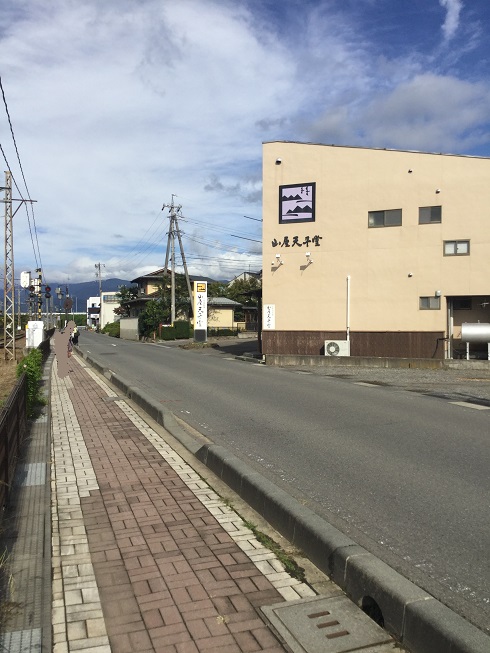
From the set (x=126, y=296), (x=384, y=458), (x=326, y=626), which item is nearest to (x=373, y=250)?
(x=384, y=458)

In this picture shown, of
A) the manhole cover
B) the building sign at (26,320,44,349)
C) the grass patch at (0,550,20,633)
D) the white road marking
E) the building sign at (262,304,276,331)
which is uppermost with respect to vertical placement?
the building sign at (262,304,276,331)

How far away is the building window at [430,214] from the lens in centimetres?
2412

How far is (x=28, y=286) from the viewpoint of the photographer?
130 feet

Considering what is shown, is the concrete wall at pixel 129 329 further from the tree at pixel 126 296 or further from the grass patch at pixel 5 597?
the grass patch at pixel 5 597

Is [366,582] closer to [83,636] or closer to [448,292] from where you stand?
[83,636]

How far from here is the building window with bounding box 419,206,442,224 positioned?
79.2ft

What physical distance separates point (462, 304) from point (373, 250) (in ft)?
14.2

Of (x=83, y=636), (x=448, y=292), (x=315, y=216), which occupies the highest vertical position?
(x=315, y=216)

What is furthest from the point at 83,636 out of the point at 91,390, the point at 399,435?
the point at 91,390

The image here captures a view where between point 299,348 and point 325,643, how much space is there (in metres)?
23.3

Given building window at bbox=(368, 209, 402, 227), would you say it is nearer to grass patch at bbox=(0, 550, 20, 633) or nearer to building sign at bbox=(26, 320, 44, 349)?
building sign at bbox=(26, 320, 44, 349)

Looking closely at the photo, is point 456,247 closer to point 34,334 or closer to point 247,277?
point 34,334

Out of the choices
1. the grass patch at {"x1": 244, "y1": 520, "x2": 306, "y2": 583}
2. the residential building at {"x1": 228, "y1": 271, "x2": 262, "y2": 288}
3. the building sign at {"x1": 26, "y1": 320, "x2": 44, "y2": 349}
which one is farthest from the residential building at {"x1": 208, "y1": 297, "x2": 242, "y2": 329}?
the grass patch at {"x1": 244, "y1": 520, "x2": 306, "y2": 583}

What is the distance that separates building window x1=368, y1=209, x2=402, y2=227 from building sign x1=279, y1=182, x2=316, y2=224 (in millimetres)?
2619
